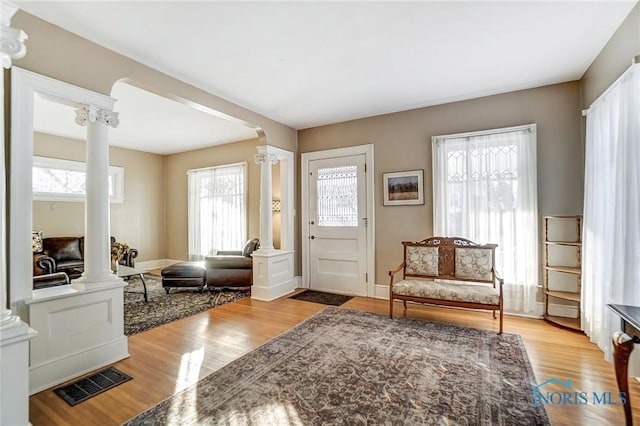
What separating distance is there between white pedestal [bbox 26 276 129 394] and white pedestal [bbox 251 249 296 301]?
79.0 inches

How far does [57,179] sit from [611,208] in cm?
809

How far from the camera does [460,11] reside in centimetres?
219

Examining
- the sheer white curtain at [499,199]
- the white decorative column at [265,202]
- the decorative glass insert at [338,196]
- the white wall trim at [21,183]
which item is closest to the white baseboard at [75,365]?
the white wall trim at [21,183]

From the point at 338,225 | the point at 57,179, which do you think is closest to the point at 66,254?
the point at 57,179

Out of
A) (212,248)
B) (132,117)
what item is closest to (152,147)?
(132,117)

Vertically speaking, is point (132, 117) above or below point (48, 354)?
above

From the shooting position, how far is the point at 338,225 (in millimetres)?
4820

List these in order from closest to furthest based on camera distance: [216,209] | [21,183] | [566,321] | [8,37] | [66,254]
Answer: [8,37] < [21,183] < [566,321] < [66,254] < [216,209]

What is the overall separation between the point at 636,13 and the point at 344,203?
3516mm

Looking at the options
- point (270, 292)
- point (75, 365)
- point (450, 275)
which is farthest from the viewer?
point (270, 292)

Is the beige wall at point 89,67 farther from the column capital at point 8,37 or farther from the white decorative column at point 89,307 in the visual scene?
the column capital at point 8,37

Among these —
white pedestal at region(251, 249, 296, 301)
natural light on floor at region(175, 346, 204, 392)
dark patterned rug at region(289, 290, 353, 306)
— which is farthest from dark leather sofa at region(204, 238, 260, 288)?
natural light on floor at region(175, 346, 204, 392)

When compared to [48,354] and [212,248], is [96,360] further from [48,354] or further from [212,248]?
[212,248]

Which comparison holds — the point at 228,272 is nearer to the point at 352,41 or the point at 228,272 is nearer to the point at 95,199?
the point at 95,199
